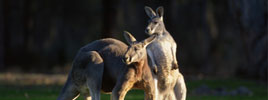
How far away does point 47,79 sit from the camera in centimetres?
1842

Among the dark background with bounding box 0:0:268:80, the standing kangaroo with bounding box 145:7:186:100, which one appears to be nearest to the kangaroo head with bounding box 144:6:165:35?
the standing kangaroo with bounding box 145:7:186:100

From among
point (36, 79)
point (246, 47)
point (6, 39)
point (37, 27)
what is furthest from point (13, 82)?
point (37, 27)

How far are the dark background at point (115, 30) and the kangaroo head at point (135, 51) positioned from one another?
14.2 m

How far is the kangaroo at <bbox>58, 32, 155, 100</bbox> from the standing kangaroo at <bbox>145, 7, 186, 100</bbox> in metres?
0.27

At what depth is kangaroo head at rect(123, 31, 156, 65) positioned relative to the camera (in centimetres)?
610

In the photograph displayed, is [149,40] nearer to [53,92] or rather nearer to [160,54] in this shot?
[160,54]

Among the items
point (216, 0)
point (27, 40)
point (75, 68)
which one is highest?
point (75, 68)

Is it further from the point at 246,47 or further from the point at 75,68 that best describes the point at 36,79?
the point at 75,68

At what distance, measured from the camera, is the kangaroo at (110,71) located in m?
6.25

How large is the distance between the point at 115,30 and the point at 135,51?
702 inches

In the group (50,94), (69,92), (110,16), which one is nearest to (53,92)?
(50,94)

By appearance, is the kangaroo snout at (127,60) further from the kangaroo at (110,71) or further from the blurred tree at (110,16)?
the blurred tree at (110,16)

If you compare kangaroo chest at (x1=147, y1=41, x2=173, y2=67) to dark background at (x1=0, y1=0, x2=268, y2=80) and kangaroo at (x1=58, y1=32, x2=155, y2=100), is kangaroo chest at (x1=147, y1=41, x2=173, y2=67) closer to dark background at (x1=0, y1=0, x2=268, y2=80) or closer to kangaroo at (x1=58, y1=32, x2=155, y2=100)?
kangaroo at (x1=58, y1=32, x2=155, y2=100)

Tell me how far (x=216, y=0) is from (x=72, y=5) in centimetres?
891
